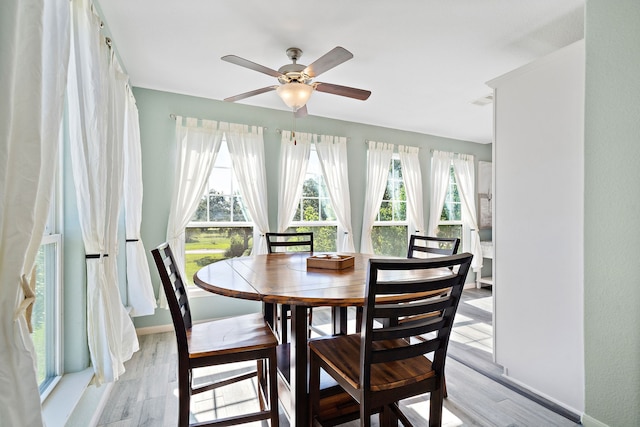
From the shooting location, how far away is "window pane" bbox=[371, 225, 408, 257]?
15.3 feet

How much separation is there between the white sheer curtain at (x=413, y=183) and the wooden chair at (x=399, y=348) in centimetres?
355

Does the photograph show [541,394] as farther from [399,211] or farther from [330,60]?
[399,211]

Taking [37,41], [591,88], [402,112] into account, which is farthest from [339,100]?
[37,41]

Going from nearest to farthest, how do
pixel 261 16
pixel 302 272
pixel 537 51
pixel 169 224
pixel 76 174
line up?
1. pixel 76 174
2. pixel 302 272
3. pixel 261 16
4. pixel 537 51
5. pixel 169 224

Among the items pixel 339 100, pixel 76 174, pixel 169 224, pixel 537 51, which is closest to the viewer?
pixel 76 174

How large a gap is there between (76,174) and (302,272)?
4.53 ft

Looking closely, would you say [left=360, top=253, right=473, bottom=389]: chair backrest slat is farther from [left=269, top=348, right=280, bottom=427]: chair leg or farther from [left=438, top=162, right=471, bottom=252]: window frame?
[left=438, top=162, right=471, bottom=252]: window frame

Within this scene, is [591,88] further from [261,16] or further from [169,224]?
[169,224]

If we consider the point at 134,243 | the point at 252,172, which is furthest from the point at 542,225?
the point at 134,243

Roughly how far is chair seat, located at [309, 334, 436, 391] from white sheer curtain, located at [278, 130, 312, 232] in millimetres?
2359

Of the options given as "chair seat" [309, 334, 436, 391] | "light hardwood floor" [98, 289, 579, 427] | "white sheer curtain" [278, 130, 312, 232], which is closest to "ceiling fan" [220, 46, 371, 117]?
"white sheer curtain" [278, 130, 312, 232]

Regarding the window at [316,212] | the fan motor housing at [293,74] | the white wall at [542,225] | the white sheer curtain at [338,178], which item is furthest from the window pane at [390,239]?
the fan motor housing at [293,74]

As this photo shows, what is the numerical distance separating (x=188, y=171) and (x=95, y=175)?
166cm

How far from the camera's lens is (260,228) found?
144 inches
